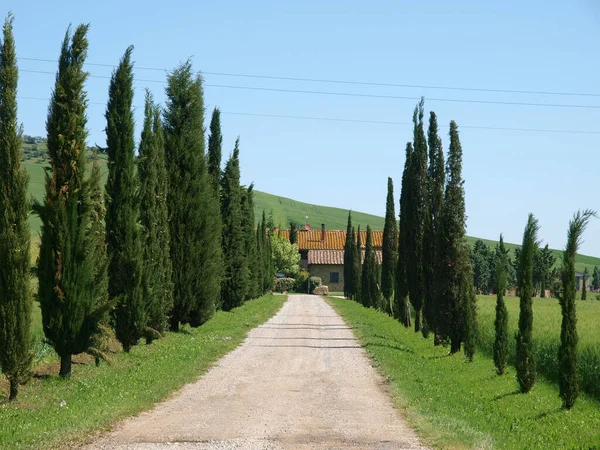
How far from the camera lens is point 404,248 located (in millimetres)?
34312

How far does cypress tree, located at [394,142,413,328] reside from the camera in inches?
1337

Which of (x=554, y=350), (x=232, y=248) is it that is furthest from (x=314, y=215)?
(x=554, y=350)

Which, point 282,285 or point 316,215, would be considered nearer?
point 282,285

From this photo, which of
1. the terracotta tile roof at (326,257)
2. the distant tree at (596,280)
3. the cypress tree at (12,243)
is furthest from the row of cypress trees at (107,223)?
the distant tree at (596,280)

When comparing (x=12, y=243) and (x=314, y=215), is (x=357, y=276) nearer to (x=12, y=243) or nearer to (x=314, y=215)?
(x=12, y=243)

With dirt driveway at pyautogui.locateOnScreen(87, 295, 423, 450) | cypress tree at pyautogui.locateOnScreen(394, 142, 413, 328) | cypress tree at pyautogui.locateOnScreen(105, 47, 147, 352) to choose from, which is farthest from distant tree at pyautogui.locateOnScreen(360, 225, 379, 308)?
cypress tree at pyautogui.locateOnScreen(105, 47, 147, 352)

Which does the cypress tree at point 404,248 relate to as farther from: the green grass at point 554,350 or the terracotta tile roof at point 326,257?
the terracotta tile roof at point 326,257

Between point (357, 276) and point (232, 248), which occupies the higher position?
point (232, 248)

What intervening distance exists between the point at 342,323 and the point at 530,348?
1840cm

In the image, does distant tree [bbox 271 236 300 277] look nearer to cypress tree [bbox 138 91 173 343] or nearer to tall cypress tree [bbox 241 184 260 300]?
tall cypress tree [bbox 241 184 260 300]

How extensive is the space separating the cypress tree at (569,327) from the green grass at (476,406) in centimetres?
41

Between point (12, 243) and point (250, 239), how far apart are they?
38178mm

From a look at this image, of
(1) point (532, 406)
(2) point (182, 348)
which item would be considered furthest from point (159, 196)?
(1) point (532, 406)

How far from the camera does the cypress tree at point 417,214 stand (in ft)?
106
